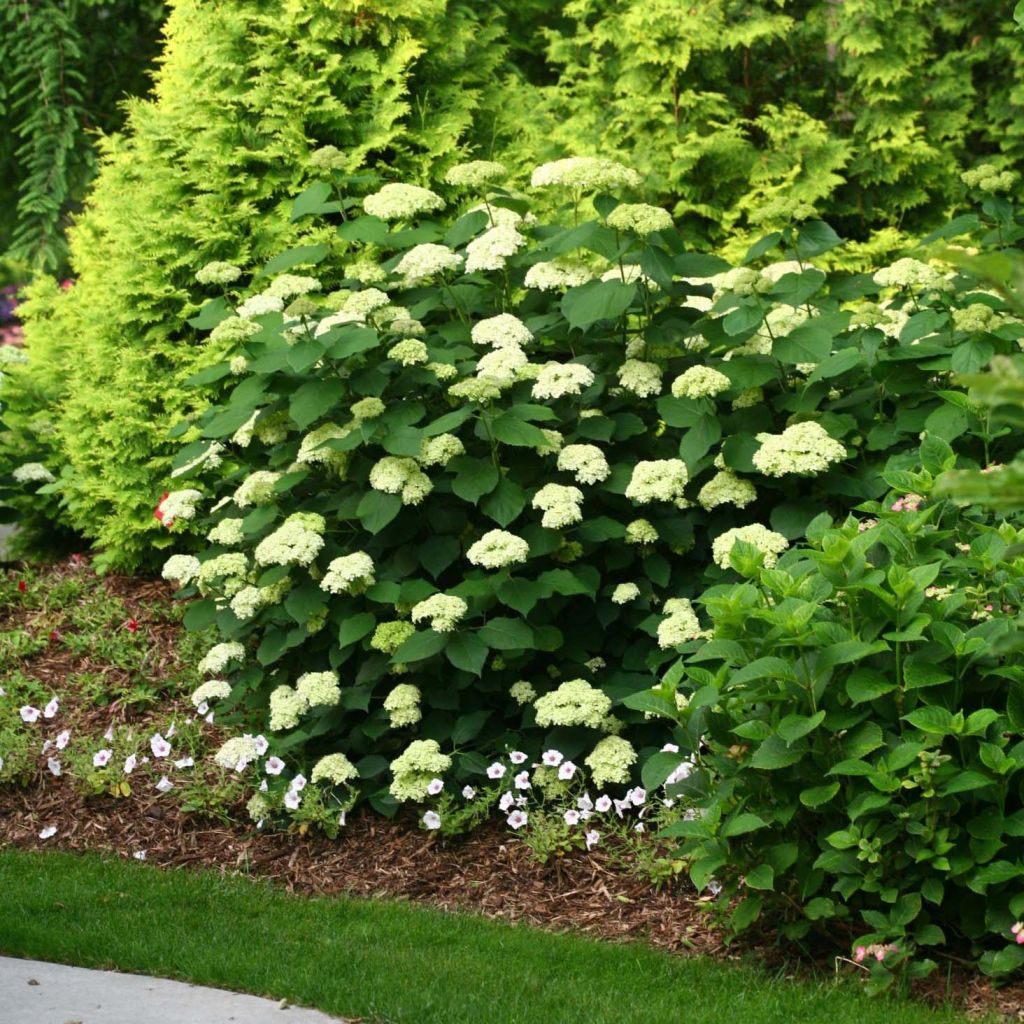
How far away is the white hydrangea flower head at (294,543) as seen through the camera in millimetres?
4207

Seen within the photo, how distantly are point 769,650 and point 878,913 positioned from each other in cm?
64

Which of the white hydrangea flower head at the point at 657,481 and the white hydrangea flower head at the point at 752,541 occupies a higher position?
the white hydrangea flower head at the point at 657,481

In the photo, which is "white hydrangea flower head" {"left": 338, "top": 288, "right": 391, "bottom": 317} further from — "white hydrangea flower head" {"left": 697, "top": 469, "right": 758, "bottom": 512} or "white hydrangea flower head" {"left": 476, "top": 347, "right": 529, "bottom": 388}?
"white hydrangea flower head" {"left": 697, "top": 469, "right": 758, "bottom": 512}

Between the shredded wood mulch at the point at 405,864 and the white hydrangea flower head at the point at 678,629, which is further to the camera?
the white hydrangea flower head at the point at 678,629

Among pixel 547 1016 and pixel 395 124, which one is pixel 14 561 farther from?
pixel 547 1016

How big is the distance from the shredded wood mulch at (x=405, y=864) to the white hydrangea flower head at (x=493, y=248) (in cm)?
174

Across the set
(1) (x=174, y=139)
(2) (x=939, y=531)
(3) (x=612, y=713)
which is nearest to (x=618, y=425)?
(3) (x=612, y=713)

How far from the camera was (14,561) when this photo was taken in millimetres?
6980

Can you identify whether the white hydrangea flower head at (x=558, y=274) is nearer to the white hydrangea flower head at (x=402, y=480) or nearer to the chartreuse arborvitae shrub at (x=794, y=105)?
the white hydrangea flower head at (x=402, y=480)

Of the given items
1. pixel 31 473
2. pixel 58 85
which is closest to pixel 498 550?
pixel 31 473

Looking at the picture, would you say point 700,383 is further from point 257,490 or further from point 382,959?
point 382,959

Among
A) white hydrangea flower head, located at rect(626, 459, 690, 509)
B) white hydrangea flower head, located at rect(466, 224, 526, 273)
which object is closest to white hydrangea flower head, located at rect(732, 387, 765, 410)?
white hydrangea flower head, located at rect(626, 459, 690, 509)

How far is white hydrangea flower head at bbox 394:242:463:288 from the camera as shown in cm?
444

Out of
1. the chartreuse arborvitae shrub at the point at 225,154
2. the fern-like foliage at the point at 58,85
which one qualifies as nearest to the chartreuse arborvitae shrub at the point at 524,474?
the chartreuse arborvitae shrub at the point at 225,154
